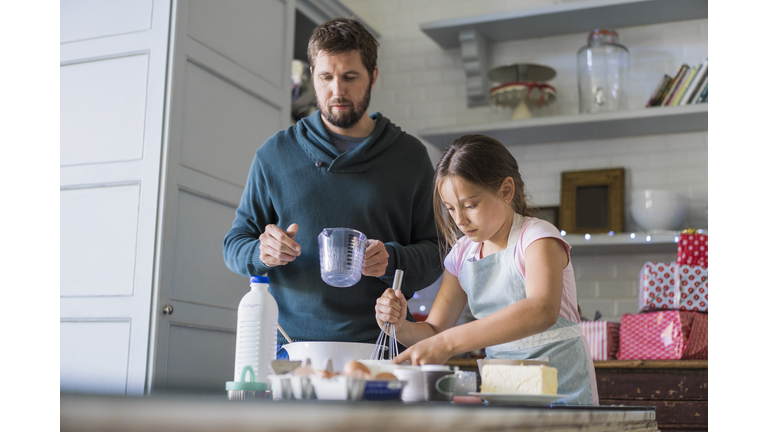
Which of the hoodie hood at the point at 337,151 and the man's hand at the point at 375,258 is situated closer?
the man's hand at the point at 375,258

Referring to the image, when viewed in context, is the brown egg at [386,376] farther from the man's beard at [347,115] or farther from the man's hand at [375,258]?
the man's beard at [347,115]

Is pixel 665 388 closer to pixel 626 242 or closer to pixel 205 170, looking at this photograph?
pixel 626 242

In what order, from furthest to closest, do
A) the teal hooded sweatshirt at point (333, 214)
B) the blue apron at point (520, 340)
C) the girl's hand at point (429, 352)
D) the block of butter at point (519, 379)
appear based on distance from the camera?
the teal hooded sweatshirt at point (333, 214), the blue apron at point (520, 340), the girl's hand at point (429, 352), the block of butter at point (519, 379)

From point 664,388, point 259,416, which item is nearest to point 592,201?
point 664,388

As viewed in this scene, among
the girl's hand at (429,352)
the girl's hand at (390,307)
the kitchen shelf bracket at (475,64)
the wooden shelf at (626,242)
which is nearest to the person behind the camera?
the girl's hand at (429,352)

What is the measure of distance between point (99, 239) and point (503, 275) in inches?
62.0

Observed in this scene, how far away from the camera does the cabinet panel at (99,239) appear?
2.37 metres

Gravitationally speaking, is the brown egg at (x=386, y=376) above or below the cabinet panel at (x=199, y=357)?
above

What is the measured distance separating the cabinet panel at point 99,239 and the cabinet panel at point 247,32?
67 centimetres

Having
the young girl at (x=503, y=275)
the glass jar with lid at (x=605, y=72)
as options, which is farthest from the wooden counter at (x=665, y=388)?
the young girl at (x=503, y=275)

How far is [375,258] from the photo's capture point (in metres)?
1.41
